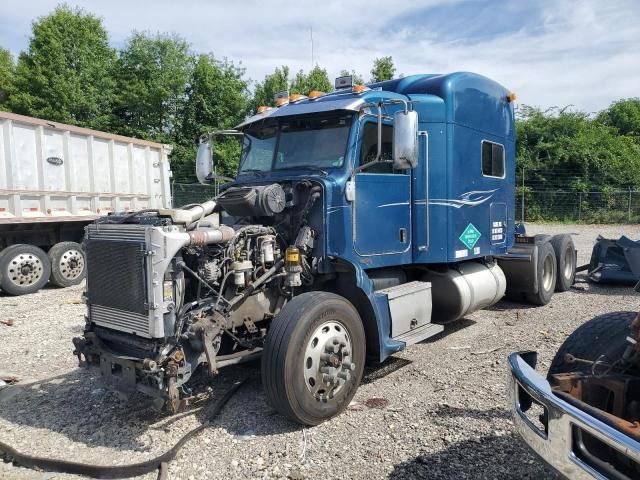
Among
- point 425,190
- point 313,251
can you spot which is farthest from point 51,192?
point 425,190

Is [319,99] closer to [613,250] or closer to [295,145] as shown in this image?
[295,145]

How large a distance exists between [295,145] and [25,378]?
385 cm

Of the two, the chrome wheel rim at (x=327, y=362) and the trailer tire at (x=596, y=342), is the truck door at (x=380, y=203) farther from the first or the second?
the trailer tire at (x=596, y=342)

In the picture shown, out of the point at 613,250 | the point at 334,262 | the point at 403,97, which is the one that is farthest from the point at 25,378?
the point at 613,250

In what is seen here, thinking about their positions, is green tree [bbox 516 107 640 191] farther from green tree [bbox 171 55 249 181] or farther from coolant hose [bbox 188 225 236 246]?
coolant hose [bbox 188 225 236 246]

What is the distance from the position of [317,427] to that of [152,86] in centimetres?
3255

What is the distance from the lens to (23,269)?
10250 mm

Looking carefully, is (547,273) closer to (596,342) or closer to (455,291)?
(455,291)

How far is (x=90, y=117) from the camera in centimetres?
3188

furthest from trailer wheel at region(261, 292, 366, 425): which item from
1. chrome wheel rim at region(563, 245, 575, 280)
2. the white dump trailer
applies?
the white dump trailer

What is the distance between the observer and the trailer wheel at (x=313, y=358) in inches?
161

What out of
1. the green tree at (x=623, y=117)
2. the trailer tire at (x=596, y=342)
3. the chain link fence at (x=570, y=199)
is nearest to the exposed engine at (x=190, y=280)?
the trailer tire at (x=596, y=342)

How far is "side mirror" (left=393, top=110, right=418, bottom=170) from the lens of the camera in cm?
481

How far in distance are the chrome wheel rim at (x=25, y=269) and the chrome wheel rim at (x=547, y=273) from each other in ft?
30.6
